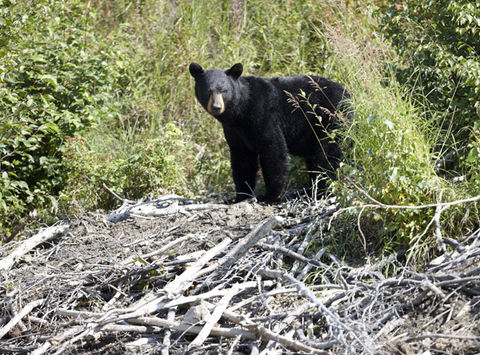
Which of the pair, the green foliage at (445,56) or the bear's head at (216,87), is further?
the bear's head at (216,87)

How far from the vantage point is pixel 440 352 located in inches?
128

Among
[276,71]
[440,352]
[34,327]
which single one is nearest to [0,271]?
[34,327]

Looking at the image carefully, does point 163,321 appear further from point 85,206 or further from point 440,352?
point 85,206

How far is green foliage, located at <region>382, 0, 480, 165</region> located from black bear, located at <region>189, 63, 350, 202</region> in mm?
788

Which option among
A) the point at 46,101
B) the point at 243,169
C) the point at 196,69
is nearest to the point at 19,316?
the point at 46,101

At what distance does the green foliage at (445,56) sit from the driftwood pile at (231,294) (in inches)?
53.6

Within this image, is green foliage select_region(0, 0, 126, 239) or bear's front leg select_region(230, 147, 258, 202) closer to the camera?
green foliage select_region(0, 0, 126, 239)

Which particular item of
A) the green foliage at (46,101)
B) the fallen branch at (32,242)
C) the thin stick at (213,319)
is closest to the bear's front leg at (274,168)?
the green foliage at (46,101)

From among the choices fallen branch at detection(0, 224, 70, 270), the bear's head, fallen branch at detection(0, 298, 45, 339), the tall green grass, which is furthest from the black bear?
fallen branch at detection(0, 298, 45, 339)

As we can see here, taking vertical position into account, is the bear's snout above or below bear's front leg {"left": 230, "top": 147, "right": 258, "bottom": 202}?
above

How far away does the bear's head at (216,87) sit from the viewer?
232 inches

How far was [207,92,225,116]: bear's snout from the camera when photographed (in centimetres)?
585

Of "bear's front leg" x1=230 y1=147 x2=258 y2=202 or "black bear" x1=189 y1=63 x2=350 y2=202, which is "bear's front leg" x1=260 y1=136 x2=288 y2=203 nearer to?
"black bear" x1=189 y1=63 x2=350 y2=202

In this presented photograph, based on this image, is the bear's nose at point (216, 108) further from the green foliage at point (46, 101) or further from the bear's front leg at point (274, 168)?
the green foliage at point (46, 101)
